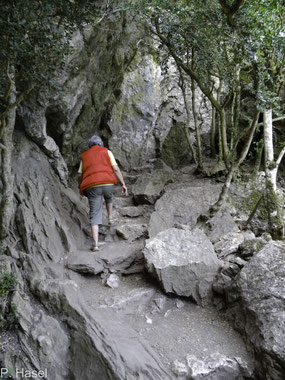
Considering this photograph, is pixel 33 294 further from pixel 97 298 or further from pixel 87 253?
pixel 87 253

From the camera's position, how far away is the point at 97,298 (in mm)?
5293

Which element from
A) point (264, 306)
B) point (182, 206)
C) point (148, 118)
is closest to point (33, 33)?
point (264, 306)

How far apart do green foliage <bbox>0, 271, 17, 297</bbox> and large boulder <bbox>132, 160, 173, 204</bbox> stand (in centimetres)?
526

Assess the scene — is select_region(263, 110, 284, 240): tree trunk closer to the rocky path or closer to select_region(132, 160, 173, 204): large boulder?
the rocky path

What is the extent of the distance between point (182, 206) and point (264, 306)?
4.05 meters

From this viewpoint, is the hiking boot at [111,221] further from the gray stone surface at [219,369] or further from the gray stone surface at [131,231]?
the gray stone surface at [219,369]

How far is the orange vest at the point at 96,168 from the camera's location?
6.70 meters

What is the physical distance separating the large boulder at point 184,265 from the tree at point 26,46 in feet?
9.02

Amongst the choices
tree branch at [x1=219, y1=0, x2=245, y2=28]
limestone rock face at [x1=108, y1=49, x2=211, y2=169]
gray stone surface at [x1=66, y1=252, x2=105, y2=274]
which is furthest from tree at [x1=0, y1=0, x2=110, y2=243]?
limestone rock face at [x1=108, y1=49, x2=211, y2=169]

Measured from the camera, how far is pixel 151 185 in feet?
31.7

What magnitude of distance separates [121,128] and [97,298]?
8.28 meters

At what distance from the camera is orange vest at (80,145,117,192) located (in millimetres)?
6699

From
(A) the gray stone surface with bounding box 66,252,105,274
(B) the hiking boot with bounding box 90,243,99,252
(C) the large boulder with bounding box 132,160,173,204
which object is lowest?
(A) the gray stone surface with bounding box 66,252,105,274

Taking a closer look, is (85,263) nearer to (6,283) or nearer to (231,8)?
(6,283)
